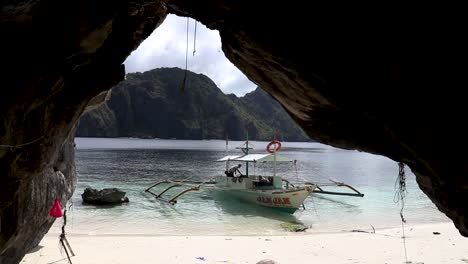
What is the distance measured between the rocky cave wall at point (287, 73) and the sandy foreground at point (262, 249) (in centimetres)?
583

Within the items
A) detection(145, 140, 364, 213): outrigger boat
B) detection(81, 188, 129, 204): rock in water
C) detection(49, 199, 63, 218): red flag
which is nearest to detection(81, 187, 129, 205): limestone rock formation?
detection(81, 188, 129, 204): rock in water

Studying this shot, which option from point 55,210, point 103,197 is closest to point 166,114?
point 103,197

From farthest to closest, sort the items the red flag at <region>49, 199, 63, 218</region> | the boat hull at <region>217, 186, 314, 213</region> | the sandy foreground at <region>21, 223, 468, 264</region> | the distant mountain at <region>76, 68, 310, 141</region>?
the distant mountain at <region>76, 68, 310, 141</region>
the boat hull at <region>217, 186, 314, 213</region>
the sandy foreground at <region>21, 223, 468, 264</region>
the red flag at <region>49, 199, 63, 218</region>

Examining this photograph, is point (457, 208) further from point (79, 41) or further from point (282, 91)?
point (79, 41)

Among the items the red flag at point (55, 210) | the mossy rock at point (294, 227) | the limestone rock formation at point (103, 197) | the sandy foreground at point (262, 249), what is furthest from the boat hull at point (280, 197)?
the red flag at point (55, 210)

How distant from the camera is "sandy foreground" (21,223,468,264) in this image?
1306 cm

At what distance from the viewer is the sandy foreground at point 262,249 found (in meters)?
13.1

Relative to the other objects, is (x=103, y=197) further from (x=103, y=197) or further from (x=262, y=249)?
(x=262, y=249)

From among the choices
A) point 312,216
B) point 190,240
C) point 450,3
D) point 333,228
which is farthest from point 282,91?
point 312,216

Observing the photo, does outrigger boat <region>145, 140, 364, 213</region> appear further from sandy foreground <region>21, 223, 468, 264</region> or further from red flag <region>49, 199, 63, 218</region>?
red flag <region>49, 199, 63, 218</region>

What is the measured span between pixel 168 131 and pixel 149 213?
6210 inches

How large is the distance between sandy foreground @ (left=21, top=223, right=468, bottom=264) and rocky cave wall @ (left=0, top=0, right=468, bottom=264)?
5826 millimetres

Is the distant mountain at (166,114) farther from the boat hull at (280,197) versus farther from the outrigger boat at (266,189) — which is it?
the boat hull at (280,197)

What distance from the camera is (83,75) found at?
7.00m
